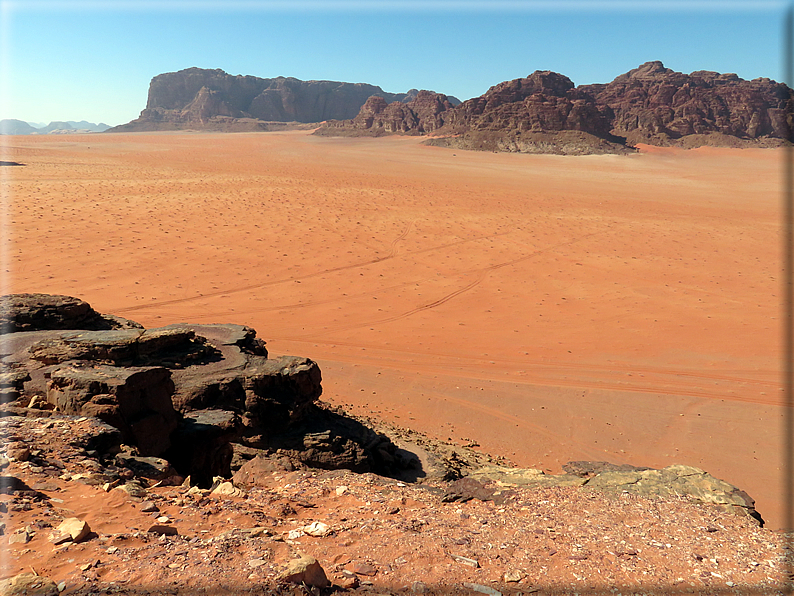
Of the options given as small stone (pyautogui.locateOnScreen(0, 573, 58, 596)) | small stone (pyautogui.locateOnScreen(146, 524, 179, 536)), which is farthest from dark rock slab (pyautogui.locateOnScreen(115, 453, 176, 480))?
small stone (pyautogui.locateOnScreen(0, 573, 58, 596))

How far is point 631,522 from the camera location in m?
3.95

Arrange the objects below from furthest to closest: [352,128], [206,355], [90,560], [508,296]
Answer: [352,128] < [508,296] < [206,355] < [90,560]

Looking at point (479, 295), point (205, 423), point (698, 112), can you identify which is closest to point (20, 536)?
point (205, 423)

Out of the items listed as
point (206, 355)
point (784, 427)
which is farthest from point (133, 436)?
point (784, 427)

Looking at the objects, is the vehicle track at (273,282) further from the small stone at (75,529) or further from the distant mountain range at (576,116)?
the distant mountain range at (576,116)

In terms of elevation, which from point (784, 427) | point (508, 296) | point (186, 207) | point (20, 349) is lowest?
point (784, 427)

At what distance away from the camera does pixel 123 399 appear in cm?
475

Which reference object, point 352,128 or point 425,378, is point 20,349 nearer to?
point 425,378

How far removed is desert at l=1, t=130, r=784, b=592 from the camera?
25.7 feet

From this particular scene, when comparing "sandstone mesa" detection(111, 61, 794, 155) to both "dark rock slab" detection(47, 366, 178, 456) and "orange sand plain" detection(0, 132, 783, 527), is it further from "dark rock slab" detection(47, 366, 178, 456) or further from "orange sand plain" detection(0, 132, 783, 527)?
"dark rock slab" detection(47, 366, 178, 456)

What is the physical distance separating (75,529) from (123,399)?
2014 millimetres

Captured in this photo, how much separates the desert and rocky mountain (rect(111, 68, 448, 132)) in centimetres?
12377

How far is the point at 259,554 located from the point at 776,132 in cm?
10509

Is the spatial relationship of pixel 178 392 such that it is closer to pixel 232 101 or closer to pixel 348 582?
pixel 348 582
